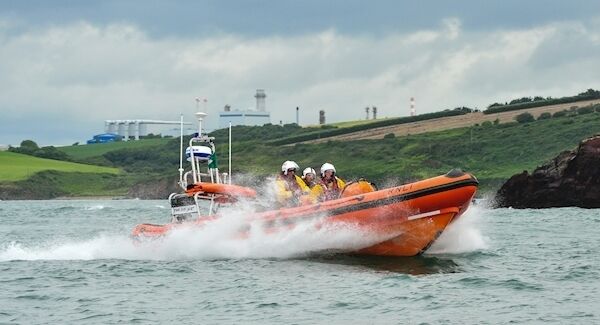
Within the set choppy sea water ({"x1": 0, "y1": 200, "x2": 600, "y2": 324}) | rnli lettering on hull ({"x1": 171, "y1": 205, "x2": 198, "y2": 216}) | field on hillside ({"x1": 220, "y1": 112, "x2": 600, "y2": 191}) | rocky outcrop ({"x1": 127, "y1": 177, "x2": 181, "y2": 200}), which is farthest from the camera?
rocky outcrop ({"x1": 127, "y1": 177, "x2": 181, "y2": 200})

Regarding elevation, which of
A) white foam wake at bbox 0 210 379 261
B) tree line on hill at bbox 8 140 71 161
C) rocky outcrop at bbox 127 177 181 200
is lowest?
rocky outcrop at bbox 127 177 181 200

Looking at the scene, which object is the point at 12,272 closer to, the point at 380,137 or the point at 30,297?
the point at 30,297

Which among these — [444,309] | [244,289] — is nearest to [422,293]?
[444,309]

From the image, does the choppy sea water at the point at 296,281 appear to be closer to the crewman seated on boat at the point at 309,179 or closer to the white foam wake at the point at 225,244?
the white foam wake at the point at 225,244

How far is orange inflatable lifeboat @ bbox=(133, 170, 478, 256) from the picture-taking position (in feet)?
81.5

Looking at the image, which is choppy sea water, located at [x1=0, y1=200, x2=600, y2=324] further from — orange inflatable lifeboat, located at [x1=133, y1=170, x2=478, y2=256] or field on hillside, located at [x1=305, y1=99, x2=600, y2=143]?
field on hillside, located at [x1=305, y1=99, x2=600, y2=143]

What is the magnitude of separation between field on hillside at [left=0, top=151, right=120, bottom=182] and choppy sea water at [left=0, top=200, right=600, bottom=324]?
12090 centimetres

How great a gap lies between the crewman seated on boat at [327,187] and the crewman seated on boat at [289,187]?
0.31 m

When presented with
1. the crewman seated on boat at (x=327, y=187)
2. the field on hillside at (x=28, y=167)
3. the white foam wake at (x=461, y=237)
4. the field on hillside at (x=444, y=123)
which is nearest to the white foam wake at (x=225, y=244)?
the crewman seated on boat at (x=327, y=187)

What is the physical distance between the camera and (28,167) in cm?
15650

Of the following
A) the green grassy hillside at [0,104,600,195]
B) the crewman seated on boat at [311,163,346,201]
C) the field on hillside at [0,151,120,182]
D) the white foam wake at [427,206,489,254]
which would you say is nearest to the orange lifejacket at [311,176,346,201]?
the crewman seated on boat at [311,163,346,201]

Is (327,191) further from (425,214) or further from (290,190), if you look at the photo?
(425,214)

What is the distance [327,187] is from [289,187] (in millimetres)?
904

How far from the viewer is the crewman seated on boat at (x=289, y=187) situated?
26777 mm
